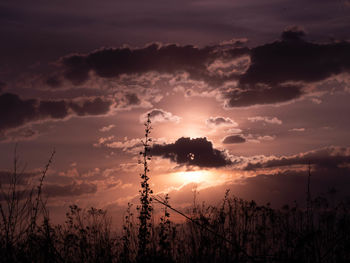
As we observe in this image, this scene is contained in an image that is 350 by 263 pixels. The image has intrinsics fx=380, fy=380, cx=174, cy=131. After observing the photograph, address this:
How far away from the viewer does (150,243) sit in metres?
9.20

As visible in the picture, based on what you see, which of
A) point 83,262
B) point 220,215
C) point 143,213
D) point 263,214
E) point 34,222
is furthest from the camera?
point 263,214

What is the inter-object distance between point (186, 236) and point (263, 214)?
9.27 ft

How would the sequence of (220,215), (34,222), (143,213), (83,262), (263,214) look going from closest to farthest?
(34,222), (143,213), (83,262), (220,215), (263,214)

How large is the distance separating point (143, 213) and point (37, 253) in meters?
3.17

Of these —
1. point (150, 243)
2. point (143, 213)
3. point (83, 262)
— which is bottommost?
point (83, 262)

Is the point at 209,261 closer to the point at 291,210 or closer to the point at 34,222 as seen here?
the point at 34,222

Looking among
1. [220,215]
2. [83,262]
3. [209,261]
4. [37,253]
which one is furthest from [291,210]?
[37,253]

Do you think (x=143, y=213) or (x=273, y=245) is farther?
(x=273, y=245)

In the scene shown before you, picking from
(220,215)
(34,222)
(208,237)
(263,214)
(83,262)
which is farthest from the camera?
(263,214)

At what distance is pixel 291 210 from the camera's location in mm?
12852

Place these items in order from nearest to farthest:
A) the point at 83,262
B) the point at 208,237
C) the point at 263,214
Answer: the point at 208,237
the point at 83,262
the point at 263,214

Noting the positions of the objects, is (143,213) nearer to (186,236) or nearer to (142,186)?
(142,186)

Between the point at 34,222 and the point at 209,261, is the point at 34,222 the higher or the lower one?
Answer: the higher one

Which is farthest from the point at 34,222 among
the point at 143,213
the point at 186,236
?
the point at 186,236
